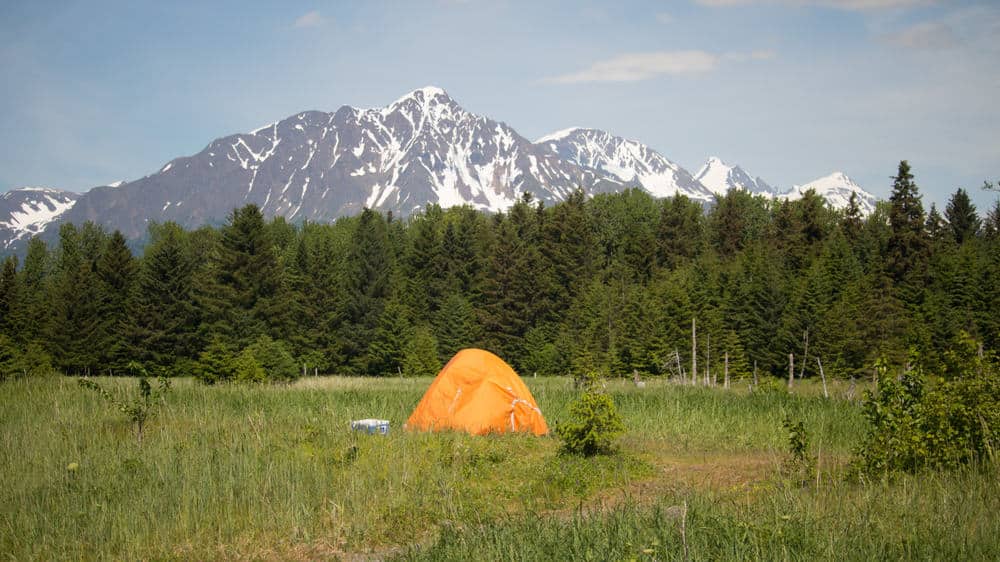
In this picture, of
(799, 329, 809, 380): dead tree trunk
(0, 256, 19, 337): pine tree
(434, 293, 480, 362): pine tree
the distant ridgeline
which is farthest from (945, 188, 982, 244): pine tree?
(0, 256, 19, 337): pine tree

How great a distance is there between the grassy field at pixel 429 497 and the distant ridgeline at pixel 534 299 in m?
31.1

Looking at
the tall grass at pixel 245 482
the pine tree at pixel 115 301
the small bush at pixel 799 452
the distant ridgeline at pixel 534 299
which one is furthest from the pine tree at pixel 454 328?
the small bush at pixel 799 452

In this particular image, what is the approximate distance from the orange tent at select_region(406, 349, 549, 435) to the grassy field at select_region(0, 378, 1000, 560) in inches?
47.8

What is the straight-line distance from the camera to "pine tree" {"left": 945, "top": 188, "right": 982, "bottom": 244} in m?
72.2

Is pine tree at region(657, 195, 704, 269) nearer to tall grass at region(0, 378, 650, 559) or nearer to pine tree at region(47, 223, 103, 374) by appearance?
pine tree at region(47, 223, 103, 374)

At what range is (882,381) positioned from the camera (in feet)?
28.6

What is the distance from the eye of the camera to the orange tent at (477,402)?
13625mm

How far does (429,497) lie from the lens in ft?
27.4

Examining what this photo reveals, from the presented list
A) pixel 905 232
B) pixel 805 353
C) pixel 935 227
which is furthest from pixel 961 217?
pixel 805 353

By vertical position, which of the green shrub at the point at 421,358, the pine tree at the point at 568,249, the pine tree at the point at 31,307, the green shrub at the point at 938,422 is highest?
the pine tree at the point at 568,249

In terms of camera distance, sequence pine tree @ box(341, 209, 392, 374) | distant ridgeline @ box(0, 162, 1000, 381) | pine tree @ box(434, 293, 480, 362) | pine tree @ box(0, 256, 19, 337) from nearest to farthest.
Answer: pine tree @ box(0, 256, 19, 337) < distant ridgeline @ box(0, 162, 1000, 381) < pine tree @ box(434, 293, 480, 362) < pine tree @ box(341, 209, 392, 374)

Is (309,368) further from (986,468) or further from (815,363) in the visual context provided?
(986,468)

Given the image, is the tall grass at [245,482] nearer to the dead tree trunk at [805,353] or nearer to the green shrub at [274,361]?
the green shrub at [274,361]

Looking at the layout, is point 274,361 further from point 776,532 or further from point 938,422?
point 776,532
